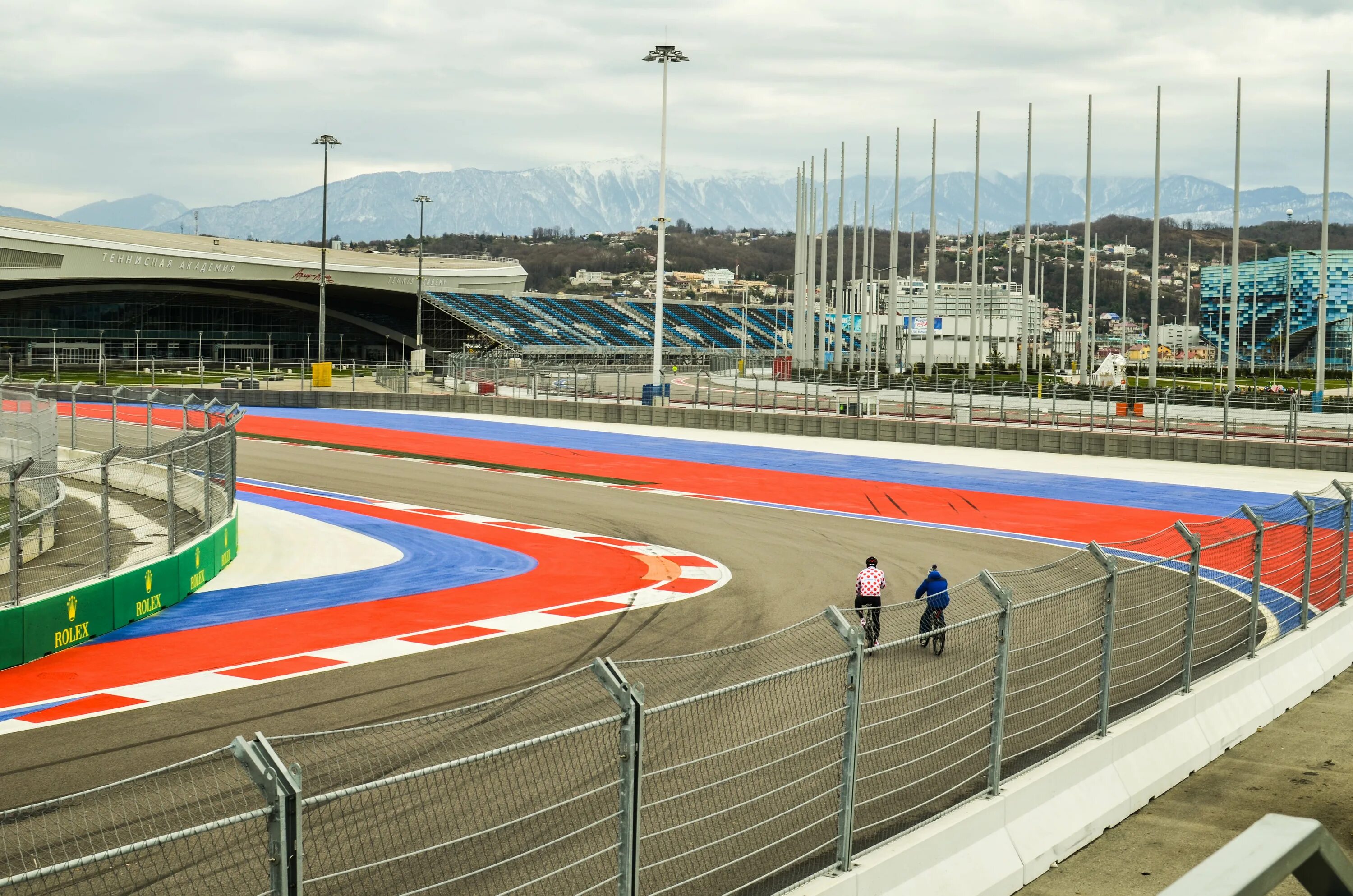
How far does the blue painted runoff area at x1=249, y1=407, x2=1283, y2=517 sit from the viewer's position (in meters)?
28.9

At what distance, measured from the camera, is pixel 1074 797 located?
8852 mm

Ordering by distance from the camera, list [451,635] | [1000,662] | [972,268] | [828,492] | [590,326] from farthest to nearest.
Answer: [590,326] < [972,268] < [828,492] < [451,635] < [1000,662]

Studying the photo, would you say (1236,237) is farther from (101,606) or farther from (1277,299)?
(1277,299)

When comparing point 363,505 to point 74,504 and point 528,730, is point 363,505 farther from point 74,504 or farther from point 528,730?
point 528,730

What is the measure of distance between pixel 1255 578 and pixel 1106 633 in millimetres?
3519

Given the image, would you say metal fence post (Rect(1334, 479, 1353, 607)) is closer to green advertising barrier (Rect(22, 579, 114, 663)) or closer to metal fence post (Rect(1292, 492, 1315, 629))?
metal fence post (Rect(1292, 492, 1315, 629))

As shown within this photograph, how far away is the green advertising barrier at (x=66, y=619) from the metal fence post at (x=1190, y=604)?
35.3 ft

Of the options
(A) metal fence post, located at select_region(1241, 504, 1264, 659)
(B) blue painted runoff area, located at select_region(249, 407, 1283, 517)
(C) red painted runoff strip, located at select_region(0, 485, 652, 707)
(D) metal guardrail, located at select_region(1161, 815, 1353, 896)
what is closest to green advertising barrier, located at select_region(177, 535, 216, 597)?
(C) red painted runoff strip, located at select_region(0, 485, 652, 707)

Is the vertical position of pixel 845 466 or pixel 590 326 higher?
pixel 590 326

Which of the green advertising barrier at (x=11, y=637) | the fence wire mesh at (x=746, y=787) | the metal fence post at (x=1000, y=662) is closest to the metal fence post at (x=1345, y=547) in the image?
the fence wire mesh at (x=746, y=787)

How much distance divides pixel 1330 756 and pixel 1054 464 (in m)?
25.6

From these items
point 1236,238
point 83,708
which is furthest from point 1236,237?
point 83,708

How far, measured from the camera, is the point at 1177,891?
177 cm

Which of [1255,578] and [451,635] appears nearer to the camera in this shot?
[1255,578]
